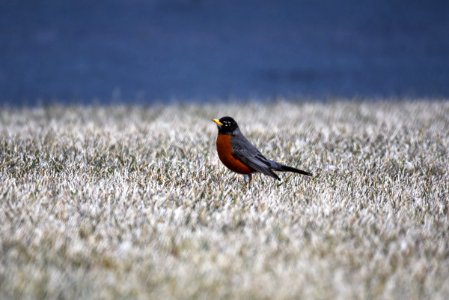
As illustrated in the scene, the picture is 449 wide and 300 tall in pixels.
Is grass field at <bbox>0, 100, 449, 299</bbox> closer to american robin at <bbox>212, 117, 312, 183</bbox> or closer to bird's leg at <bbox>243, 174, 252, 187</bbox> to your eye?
bird's leg at <bbox>243, 174, 252, 187</bbox>

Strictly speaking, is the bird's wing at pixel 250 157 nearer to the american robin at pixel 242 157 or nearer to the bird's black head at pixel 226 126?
the american robin at pixel 242 157

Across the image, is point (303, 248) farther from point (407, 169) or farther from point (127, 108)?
point (127, 108)

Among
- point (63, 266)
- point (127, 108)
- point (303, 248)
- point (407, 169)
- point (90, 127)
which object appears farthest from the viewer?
point (127, 108)

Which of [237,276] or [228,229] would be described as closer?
[237,276]

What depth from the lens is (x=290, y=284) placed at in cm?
348

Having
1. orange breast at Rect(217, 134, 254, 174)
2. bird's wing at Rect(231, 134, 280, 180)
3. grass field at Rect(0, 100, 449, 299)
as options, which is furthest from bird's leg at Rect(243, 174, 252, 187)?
bird's wing at Rect(231, 134, 280, 180)

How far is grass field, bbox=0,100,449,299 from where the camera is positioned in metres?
3.52

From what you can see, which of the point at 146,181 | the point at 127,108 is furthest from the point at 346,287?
the point at 127,108

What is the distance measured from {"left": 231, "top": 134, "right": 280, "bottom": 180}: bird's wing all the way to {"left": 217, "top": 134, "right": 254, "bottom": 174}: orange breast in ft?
0.14

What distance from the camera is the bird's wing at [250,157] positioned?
5.75 meters

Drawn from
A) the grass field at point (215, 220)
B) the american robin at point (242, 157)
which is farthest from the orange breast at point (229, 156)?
the grass field at point (215, 220)

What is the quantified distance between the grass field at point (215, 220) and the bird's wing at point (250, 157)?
0.69ft

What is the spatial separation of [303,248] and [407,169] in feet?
11.1

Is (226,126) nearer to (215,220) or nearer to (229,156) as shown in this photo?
(229,156)
